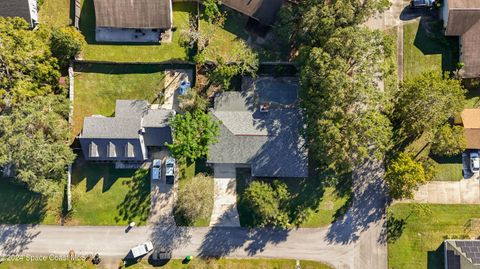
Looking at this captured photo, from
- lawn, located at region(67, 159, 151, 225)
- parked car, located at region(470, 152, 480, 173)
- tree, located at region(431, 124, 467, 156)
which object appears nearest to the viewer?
tree, located at region(431, 124, 467, 156)

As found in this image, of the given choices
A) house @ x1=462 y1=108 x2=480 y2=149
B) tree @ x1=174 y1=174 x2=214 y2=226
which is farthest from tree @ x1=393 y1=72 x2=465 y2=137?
tree @ x1=174 y1=174 x2=214 y2=226

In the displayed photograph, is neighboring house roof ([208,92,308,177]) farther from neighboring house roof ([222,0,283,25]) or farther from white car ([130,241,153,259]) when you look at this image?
white car ([130,241,153,259])

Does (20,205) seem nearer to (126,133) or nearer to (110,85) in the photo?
(126,133)

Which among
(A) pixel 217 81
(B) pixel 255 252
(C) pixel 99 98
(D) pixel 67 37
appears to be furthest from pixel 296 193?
(D) pixel 67 37

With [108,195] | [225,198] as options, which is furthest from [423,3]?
[108,195]

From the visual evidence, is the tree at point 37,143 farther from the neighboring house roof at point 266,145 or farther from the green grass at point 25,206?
the neighboring house roof at point 266,145
